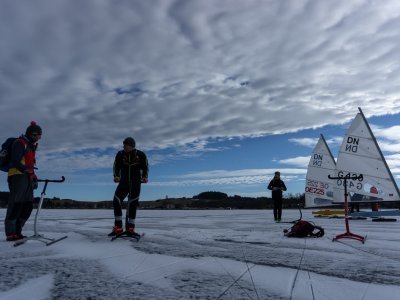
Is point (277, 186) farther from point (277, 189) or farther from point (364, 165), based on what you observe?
point (364, 165)

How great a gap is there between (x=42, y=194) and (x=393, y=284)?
17.0 feet

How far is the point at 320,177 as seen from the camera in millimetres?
19672

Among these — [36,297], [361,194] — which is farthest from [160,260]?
[361,194]

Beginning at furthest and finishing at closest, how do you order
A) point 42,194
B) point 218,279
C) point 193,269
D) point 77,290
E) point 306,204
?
point 306,204, point 42,194, point 193,269, point 218,279, point 77,290

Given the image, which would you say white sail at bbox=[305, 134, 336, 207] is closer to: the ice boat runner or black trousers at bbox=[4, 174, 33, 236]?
the ice boat runner

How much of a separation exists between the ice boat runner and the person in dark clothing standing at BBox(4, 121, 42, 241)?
10969 mm

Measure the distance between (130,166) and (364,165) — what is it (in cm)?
1085

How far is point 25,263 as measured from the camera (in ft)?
12.7

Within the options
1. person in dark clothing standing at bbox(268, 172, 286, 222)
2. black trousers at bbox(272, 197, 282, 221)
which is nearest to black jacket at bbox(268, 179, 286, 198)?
person in dark clothing standing at bbox(268, 172, 286, 222)

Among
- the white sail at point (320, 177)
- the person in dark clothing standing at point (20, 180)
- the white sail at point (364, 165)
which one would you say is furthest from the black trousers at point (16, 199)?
the white sail at point (320, 177)

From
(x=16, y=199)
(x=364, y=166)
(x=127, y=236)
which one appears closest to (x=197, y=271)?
(x=127, y=236)

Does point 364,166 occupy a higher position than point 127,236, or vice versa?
point 364,166

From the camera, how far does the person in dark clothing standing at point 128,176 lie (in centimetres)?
664

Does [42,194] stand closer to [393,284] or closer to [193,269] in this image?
[193,269]
